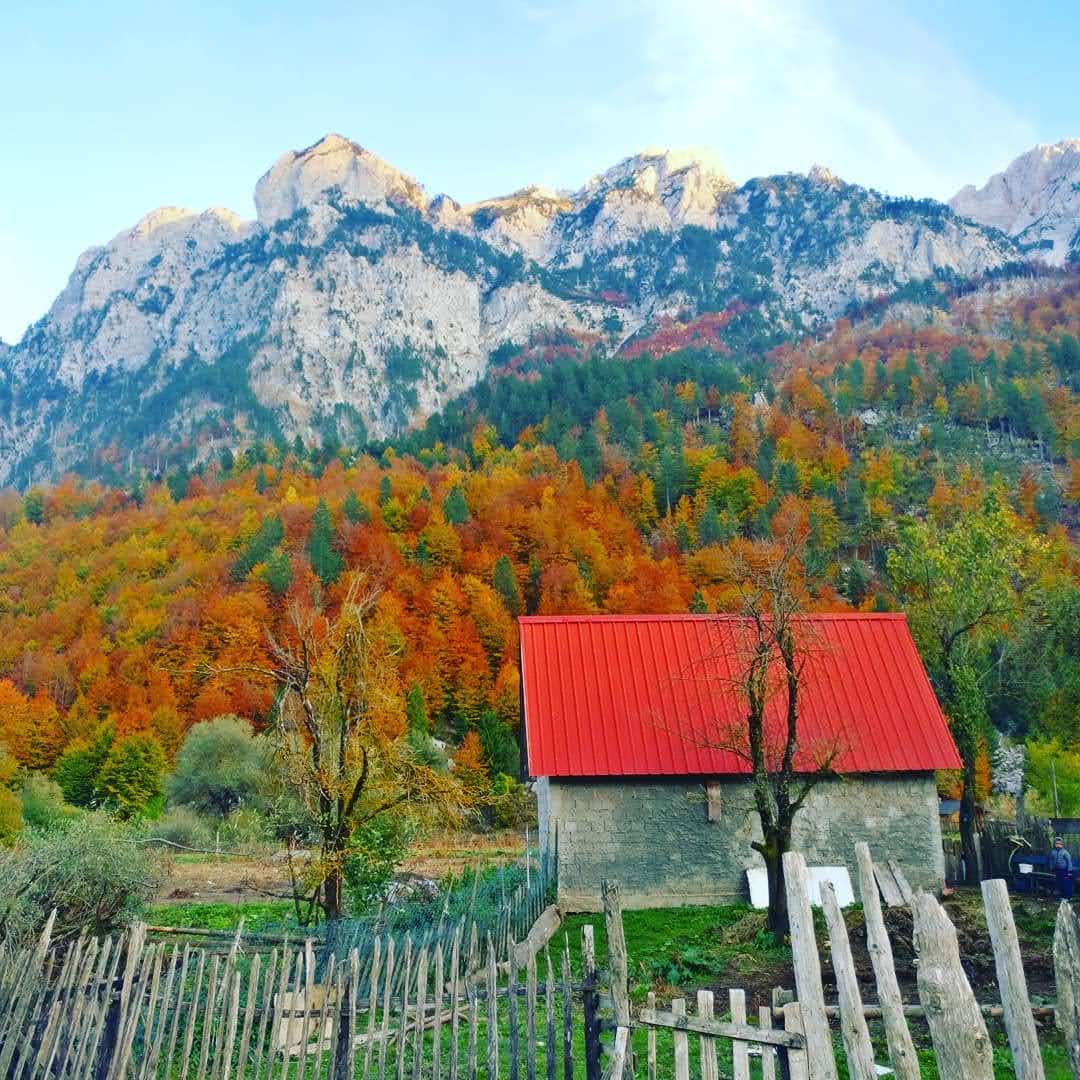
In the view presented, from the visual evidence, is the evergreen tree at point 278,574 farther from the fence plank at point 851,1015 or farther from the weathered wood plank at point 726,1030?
the fence plank at point 851,1015

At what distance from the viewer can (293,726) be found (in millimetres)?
15156

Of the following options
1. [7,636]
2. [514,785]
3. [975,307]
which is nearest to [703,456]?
[514,785]

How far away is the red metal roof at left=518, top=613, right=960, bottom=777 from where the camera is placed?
66.0 ft

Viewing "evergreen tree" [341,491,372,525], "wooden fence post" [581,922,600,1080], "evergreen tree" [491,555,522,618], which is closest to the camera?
"wooden fence post" [581,922,600,1080]

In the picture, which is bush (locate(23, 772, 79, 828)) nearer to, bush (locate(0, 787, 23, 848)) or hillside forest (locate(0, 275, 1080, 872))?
hillside forest (locate(0, 275, 1080, 872))

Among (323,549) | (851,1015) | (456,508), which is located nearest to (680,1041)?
(851,1015)

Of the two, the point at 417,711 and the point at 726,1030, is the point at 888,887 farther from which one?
the point at 417,711

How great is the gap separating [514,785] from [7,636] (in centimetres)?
5126

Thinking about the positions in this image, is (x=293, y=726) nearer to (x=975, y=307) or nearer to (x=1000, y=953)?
(x=1000, y=953)

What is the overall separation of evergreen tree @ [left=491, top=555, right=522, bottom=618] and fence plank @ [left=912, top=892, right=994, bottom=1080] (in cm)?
6610

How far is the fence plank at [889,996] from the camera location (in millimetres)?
5395

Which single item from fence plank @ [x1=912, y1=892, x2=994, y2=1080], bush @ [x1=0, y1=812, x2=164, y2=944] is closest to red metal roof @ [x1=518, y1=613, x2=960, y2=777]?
bush @ [x1=0, y1=812, x2=164, y2=944]

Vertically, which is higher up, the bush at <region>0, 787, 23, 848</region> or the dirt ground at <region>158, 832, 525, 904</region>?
the bush at <region>0, 787, 23, 848</region>

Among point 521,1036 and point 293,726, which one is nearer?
point 521,1036
